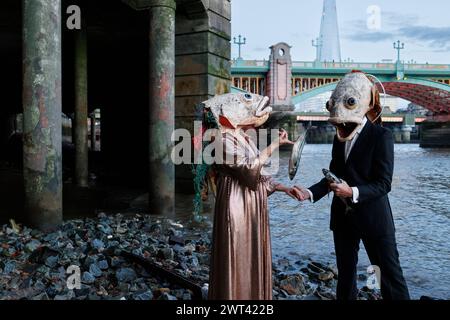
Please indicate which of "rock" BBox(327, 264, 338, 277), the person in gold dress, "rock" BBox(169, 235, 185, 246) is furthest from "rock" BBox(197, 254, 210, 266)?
the person in gold dress

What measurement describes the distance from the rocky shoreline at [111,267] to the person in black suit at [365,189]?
1.57m

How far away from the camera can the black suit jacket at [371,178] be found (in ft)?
9.46

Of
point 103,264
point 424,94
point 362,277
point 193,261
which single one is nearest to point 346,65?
point 424,94

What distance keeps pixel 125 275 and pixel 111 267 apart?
0.41m

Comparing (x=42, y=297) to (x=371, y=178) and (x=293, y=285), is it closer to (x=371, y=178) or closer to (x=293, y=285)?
(x=293, y=285)

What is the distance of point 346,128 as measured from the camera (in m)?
3.00

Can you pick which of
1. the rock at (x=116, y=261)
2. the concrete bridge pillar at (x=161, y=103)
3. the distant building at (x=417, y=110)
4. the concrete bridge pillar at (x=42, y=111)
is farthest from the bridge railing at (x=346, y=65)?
the distant building at (x=417, y=110)

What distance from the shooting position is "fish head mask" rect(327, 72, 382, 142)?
9.38ft

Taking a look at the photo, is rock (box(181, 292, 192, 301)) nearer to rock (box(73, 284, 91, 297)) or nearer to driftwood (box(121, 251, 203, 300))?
driftwood (box(121, 251, 203, 300))

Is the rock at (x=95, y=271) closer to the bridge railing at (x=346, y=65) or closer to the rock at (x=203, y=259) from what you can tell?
the rock at (x=203, y=259)

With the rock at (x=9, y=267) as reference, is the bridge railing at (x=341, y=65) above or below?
above
